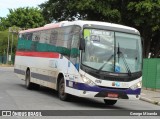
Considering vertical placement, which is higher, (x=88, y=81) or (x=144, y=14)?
(x=144, y=14)

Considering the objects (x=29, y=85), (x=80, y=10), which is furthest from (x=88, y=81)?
(x=80, y=10)

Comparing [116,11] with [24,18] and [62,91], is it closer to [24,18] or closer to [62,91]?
[62,91]

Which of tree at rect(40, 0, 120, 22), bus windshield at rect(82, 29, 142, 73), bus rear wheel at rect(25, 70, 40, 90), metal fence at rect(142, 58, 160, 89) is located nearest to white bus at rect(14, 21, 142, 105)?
bus windshield at rect(82, 29, 142, 73)

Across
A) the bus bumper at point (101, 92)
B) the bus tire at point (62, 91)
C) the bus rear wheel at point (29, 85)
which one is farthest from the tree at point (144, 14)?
the bus bumper at point (101, 92)

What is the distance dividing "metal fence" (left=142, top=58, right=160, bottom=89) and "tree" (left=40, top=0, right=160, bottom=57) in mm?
5362

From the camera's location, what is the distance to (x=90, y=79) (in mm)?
15891

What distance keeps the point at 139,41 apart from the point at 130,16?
17.3 meters

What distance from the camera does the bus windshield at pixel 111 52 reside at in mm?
16125

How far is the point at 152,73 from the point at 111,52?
1195cm

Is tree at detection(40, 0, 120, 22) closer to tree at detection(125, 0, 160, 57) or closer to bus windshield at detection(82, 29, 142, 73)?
tree at detection(125, 0, 160, 57)

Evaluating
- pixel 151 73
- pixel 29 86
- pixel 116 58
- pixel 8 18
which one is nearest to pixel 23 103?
pixel 116 58

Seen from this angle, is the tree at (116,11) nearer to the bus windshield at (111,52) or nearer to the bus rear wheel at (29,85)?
the bus rear wheel at (29,85)

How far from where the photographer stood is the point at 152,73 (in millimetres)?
27812

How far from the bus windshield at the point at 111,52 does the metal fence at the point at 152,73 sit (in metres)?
10.6
